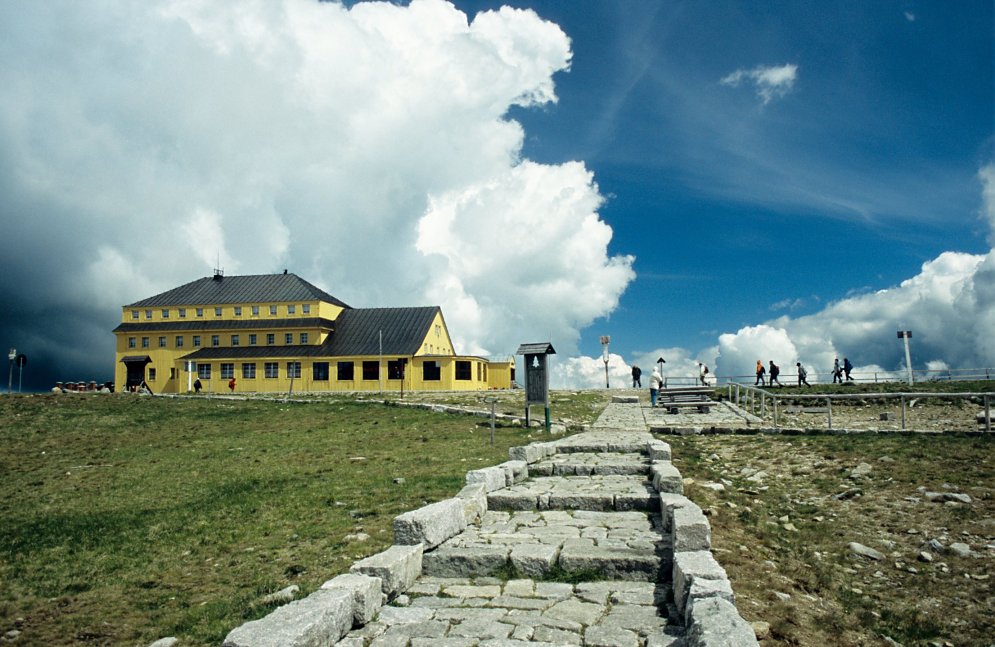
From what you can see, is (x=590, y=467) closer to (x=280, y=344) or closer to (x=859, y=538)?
(x=859, y=538)

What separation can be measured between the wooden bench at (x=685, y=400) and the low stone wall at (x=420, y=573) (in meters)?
16.7

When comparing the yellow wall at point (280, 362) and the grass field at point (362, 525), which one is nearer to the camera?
the grass field at point (362, 525)

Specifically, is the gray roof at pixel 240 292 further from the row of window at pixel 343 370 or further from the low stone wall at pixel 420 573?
the low stone wall at pixel 420 573

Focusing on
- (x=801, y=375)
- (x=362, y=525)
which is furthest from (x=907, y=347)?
(x=362, y=525)

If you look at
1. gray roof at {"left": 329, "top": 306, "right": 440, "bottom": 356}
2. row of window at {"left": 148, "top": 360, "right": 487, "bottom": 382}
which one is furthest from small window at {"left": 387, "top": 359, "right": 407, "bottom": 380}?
gray roof at {"left": 329, "top": 306, "right": 440, "bottom": 356}

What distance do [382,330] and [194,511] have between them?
43.4m

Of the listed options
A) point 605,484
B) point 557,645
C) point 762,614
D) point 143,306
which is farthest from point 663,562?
point 143,306

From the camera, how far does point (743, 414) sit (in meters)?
23.4

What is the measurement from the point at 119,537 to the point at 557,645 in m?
7.25

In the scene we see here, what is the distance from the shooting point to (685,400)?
86.0 feet

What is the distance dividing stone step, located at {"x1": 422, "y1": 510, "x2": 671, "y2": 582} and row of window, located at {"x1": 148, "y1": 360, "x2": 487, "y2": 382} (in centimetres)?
4054

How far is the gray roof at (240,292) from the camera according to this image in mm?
56812

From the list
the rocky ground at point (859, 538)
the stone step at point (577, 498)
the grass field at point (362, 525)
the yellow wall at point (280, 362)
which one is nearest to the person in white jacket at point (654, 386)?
the grass field at point (362, 525)

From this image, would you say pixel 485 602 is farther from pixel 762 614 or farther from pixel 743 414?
pixel 743 414
